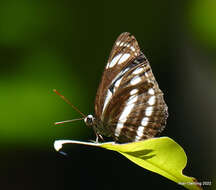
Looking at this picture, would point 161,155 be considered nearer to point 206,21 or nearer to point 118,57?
point 118,57

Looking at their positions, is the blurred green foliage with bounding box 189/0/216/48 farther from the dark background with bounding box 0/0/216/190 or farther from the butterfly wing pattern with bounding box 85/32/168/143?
the dark background with bounding box 0/0/216/190

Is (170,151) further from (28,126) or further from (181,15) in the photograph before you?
(181,15)

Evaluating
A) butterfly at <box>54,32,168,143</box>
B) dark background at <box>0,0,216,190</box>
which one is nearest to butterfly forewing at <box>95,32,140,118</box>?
butterfly at <box>54,32,168,143</box>

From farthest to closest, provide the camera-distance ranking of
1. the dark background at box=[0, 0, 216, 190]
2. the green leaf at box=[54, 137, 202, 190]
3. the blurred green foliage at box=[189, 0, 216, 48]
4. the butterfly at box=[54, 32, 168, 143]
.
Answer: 1. the dark background at box=[0, 0, 216, 190]
2. the blurred green foliage at box=[189, 0, 216, 48]
3. the butterfly at box=[54, 32, 168, 143]
4. the green leaf at box=[54, 137, 202, 190]

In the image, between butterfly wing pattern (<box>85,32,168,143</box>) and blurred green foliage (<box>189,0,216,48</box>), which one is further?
blurred green foliage (<box>189,0,216,48</box>)

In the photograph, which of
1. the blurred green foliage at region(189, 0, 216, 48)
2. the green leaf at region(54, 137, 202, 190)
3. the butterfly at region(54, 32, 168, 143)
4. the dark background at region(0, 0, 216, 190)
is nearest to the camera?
the green leaf at region(54, 137, 202, 190)

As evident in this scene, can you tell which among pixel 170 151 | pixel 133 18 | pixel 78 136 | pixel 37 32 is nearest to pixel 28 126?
pixel 78 136

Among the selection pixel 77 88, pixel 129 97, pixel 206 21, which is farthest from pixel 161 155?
pixel 77 88
